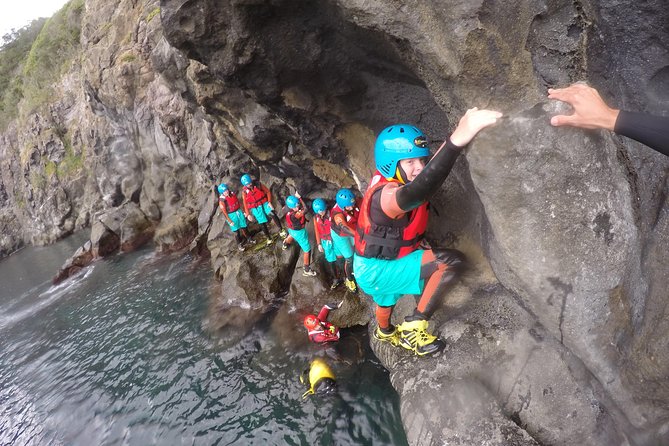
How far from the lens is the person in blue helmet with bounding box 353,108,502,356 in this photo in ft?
14.0

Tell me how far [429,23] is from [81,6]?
49401mm

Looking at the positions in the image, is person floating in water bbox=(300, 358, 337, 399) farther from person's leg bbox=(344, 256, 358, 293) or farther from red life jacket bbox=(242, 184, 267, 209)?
red life jacket bbox=(242, 184, 267, 209)

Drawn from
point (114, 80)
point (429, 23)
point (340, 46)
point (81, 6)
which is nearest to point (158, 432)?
point (340, 46)

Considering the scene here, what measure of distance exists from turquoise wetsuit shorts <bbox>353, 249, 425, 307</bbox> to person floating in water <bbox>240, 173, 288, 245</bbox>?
8.30 meters

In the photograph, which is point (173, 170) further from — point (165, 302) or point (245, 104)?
point (245, 104)

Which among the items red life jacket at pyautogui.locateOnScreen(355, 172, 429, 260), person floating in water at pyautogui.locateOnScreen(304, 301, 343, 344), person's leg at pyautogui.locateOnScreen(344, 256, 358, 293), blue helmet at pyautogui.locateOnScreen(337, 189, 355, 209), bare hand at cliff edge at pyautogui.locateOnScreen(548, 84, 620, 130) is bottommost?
person floating in water at pyautogui.locateOnScreen(304, 301, 343, 344)

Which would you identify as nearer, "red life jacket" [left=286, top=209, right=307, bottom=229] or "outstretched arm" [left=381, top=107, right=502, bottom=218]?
"outstretched arm" [left=381, top=107, right=502, bottom=218]

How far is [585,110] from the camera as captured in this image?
121 inches

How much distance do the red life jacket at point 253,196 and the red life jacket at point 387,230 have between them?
29.8 feet

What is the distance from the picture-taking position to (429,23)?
3924 millimetres

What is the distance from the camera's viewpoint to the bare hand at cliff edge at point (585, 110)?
2.95m

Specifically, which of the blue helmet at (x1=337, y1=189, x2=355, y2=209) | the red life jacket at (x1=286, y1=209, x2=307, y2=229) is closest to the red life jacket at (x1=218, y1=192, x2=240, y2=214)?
the red life jacket at (x1=286, y1=209, x2=307, y2=229)

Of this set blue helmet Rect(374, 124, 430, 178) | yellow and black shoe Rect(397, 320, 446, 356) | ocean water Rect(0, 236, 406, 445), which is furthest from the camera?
ocean water Rect(0, 236, 406, 445)

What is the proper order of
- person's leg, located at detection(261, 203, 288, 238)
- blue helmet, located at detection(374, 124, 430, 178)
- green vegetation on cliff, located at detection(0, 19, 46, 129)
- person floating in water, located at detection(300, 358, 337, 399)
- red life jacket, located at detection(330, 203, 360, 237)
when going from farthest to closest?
green vegetation on cliff, located at detection(0, 19, 46, 129) < person's leg, located at detection(261, 203, 288, 238) < red life jacket, located at detection(330, 203, 360, 237) < person floating in water, located at detection(300, 358, 337, 399) < blue helmet, located at detection(374, 124, 430, 178)
